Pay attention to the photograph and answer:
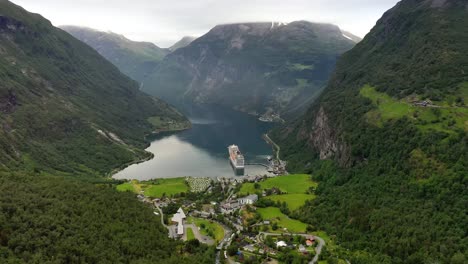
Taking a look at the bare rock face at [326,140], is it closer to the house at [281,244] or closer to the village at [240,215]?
the village at [240,215]

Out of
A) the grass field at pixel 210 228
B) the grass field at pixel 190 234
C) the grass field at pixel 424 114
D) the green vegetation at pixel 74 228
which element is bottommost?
the grass field at pixel 210 228

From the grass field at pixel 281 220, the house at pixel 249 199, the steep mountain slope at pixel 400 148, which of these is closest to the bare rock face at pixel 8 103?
the house at pixel 249 199

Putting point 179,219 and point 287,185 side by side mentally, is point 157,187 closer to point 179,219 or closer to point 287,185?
point 179,219

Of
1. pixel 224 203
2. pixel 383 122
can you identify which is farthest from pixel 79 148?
pixel 383 122

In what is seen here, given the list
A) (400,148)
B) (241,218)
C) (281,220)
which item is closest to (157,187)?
(241,218)

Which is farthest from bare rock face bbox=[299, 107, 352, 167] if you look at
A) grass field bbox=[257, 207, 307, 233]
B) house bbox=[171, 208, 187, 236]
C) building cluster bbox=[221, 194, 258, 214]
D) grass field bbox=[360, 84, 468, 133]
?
house bbox=[171, 208, 187, 236]

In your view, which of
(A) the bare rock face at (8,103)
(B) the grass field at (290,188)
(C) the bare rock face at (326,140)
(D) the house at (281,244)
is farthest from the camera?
(A) the bare rock face at (8,103)

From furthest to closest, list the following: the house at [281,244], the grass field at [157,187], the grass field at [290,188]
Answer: the grass field at [157,187], the grass field at [290,188], the house at [281,244]
